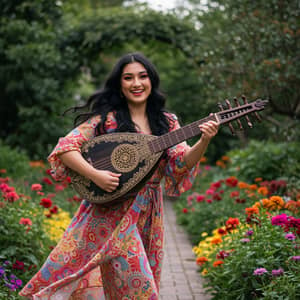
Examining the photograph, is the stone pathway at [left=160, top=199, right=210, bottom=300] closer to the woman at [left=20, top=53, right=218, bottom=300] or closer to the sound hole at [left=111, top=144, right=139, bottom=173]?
the woman at [left=20, top=53, right=218, bottom=300]

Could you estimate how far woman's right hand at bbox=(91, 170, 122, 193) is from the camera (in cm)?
263

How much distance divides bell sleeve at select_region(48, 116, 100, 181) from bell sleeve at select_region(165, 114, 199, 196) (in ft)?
1.57

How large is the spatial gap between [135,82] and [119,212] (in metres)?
0.76

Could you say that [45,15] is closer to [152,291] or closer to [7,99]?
[7,99]

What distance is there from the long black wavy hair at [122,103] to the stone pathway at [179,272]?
172cm

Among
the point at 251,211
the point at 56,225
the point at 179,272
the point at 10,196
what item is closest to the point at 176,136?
the point at 251,211

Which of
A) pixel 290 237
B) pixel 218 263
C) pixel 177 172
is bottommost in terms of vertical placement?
pixel 218 263

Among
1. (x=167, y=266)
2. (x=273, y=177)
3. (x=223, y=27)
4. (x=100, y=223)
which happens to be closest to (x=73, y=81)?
(x=223, y=27)

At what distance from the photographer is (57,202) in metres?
5.82

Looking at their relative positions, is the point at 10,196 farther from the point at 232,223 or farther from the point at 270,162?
the point at 270,162

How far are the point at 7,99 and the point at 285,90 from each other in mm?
5308

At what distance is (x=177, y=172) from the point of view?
2814 mm

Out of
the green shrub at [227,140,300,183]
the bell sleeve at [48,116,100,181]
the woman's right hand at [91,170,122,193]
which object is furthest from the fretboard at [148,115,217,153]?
the green shrub at [227,140,300,183]

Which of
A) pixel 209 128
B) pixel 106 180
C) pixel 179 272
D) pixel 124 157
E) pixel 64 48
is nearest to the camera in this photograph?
pixel 209 128
